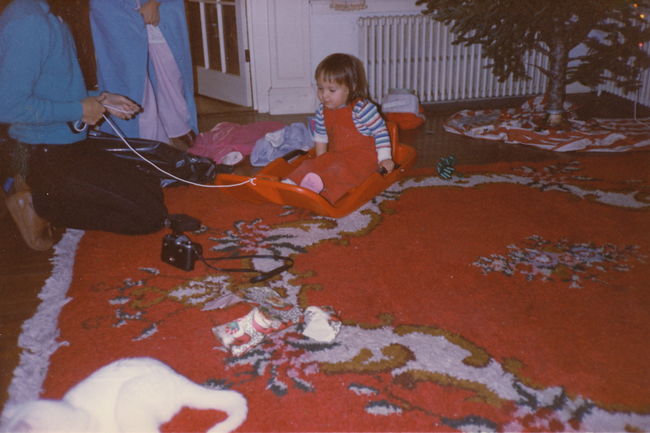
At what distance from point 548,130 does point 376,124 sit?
1358mm

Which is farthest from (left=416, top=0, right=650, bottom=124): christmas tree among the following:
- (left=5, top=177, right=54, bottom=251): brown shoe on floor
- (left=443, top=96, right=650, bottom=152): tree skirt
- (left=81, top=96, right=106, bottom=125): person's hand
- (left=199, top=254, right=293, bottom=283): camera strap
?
(left=5, top=177, right=54, bottom=251): brown shoe on floor

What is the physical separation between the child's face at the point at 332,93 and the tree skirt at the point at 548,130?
119 cm

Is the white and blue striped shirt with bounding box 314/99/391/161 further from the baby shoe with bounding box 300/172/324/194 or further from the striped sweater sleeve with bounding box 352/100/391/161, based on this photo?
the baby shoe with bounding box 300/172/324/194

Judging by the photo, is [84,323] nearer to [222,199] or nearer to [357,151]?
[222,199]

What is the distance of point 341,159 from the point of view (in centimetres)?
203

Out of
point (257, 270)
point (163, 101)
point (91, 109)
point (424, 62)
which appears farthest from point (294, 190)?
point (424, 62)

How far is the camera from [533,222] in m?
1.85

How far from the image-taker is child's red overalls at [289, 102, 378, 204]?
1938 millimetres

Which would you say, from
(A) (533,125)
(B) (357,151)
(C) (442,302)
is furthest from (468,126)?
(C) (442,302)

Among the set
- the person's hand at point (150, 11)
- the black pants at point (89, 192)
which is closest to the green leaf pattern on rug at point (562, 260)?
the black pants at point (89, 192)

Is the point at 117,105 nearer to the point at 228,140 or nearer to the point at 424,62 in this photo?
the point at 228,140

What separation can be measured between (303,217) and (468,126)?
5.09 feet

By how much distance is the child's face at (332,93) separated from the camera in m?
2.01

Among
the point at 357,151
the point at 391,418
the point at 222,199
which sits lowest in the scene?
the point at 391,418
